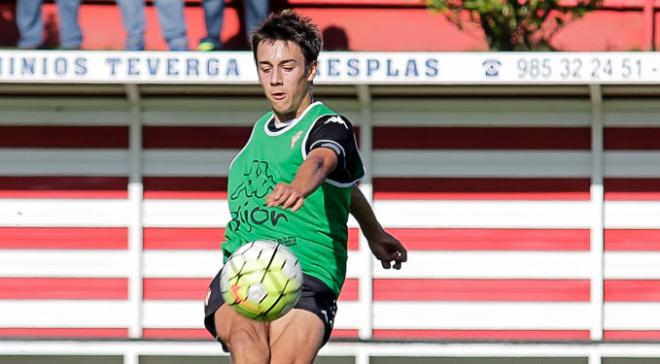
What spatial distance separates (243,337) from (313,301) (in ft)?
1.03

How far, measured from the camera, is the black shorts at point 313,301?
6.04 metres

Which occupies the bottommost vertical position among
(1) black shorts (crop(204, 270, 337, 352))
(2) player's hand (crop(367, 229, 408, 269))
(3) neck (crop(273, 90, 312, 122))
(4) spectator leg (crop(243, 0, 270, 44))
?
(1) black shorts (crop(204, 270, 337, 352))

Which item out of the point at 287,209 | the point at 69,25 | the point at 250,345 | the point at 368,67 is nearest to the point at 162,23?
the point at 69,25

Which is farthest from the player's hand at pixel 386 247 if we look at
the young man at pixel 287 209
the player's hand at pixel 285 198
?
the player's hand at pixel 285 198

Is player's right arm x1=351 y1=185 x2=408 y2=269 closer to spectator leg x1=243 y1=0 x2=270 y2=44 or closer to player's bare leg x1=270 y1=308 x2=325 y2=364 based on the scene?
player's bare leg x1=270 y1=308 x2=325 y2=364

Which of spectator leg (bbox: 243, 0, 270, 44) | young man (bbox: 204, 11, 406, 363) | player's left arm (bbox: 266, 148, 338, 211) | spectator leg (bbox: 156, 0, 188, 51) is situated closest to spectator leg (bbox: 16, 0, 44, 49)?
spectator leg (bbox: 156, 0, 188, 51)

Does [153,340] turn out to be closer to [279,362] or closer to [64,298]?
[64,298]

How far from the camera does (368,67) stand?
34.3 feet

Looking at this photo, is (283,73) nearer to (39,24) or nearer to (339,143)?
(339,143)

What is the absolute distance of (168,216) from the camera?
11.5m

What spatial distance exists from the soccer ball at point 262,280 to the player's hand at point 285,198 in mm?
531

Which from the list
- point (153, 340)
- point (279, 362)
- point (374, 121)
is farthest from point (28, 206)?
point (279, 362)

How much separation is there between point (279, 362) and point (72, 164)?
5849mm

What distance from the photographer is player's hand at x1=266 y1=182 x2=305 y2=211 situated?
526cm
